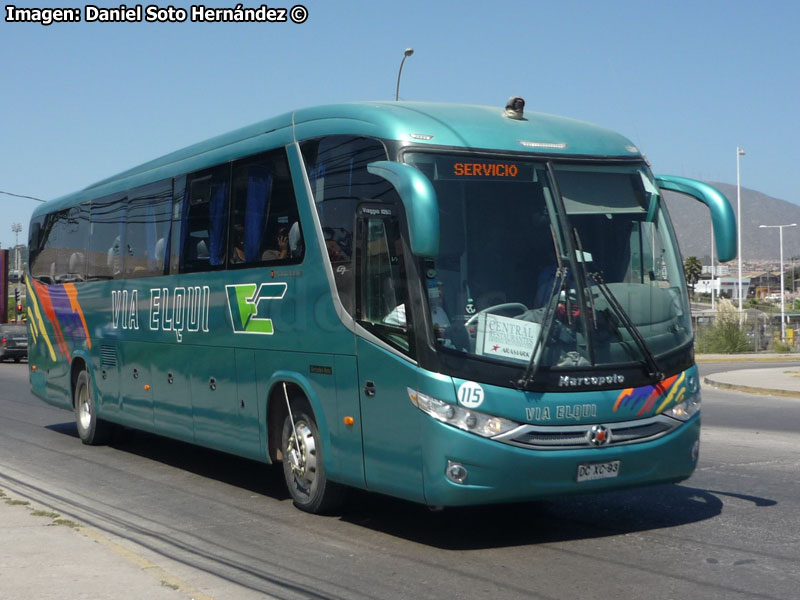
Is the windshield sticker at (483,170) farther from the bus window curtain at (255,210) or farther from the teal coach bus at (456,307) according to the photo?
the bus window curtain at (255,210)

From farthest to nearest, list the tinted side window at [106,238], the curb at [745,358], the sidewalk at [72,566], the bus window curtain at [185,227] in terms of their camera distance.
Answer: the curb at [745,358] < the tinted side window at [106,238] < the bus window curtain at [185,227] < the sidewalk at [72,566]

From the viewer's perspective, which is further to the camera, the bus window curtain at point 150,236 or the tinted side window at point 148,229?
the bus window curtain at point 150,236

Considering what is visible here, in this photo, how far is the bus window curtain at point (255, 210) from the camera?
9586 millimetres

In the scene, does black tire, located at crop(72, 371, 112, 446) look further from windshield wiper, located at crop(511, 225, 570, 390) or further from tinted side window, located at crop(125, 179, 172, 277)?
windshield wiper, located at crop(511, 225, 570, 390)

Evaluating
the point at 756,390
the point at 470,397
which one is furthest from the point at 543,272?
the point at 756,390

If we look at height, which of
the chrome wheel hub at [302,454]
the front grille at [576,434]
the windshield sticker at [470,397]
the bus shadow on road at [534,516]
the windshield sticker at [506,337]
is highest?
the windshield sticker at [506,337]

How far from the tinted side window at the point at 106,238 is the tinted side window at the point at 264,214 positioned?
374cm

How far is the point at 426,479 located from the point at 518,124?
284cm

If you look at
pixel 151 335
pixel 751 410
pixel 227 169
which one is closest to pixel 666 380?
pixel 227 169

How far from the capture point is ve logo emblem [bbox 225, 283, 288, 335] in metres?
9.35

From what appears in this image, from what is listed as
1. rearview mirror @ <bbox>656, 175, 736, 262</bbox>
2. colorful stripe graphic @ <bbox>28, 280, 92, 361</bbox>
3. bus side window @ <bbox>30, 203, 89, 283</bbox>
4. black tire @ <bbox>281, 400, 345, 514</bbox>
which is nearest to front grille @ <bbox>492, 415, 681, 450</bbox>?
rearview mirror @ <bbox>656, 175, 736, 262</bbox>

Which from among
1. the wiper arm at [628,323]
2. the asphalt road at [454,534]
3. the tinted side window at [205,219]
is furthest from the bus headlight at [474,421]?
the tinted side window at [205,219]

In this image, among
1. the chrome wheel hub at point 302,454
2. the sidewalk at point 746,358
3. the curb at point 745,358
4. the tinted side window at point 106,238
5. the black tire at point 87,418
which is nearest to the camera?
the chrome wheel hub at point 302,454

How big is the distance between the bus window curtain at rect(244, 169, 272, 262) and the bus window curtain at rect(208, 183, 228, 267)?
1.95 ft
